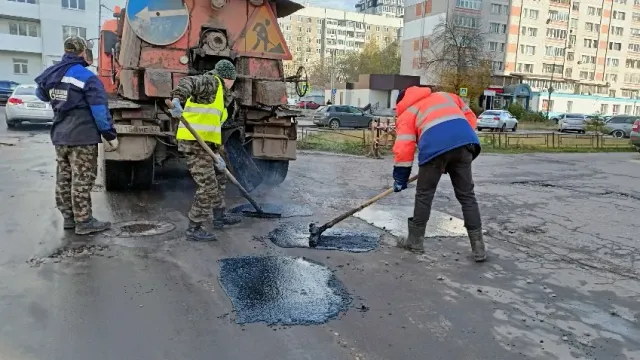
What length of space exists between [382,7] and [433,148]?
130726 mm

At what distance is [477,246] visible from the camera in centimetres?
479

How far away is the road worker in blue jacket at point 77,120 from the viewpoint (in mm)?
4926

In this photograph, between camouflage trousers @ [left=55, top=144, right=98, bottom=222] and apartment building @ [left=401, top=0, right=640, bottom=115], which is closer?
camouflage trousers @ [left=55, top=144, right=98, bottom=222]

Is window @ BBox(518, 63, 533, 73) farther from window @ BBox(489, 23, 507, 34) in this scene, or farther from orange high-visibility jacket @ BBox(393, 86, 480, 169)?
orange high-visibility jacket @ BBox(393, 86, 480, 169)

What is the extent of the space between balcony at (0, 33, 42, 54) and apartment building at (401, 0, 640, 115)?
128 ft

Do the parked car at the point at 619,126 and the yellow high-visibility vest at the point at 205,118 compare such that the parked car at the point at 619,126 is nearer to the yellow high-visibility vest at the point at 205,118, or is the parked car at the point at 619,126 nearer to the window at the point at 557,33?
the yellow high-visibility vest at the point at 205,118

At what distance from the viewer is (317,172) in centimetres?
1001

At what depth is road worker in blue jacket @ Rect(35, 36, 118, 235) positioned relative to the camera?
4.93 m

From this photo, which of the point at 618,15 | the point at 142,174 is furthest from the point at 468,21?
the point at 142,174

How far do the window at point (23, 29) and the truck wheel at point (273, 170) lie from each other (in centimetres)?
4511

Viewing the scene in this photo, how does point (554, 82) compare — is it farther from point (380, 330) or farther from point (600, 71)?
point (380, 330)

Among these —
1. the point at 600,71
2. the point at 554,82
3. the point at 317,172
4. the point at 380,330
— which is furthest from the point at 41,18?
the point at 600,71

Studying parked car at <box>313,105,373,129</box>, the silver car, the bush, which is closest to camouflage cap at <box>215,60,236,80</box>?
the silver car

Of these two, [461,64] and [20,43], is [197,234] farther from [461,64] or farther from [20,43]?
[20,43]
